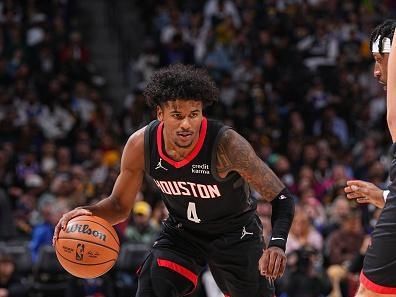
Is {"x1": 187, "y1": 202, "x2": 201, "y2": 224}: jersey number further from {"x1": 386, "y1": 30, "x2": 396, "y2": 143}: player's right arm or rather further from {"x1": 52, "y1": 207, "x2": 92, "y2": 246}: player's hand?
{"x1": 386, "y1": 30, "x2": 396, "y2": 143}: player's right arm

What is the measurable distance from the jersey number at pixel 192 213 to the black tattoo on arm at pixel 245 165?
278 millimetres

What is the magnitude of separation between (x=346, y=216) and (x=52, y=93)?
18.4 ft

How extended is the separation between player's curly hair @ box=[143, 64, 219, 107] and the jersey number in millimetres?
609

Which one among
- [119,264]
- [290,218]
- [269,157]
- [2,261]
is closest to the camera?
[290,218]

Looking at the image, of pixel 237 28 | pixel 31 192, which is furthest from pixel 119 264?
pixel 237 28

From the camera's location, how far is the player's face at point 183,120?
5176 mm

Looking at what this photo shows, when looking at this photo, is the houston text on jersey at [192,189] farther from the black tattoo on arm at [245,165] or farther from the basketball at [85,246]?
the basketball at [85,246]

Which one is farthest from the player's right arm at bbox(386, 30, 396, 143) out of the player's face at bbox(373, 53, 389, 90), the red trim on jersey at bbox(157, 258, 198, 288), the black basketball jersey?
the red trim on jersey at bbox(157, 258, 198, 288)

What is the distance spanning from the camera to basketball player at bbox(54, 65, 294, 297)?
5.19 m

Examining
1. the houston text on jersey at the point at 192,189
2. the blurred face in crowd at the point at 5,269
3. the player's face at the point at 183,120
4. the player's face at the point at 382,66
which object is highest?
the player's face at the point at 382,66

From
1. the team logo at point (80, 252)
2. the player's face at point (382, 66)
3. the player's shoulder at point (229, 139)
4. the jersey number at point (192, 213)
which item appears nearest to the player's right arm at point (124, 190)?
the team logo at point (80, 252)

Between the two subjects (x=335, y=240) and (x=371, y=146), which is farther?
(x=371, y=146)

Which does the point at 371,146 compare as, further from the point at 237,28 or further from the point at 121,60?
the point at 121,60

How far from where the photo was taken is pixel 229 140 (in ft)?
17.1
